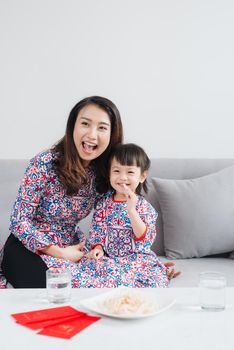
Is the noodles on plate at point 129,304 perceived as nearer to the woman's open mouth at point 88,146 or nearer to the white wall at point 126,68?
the woman's open mouth at point 88,146

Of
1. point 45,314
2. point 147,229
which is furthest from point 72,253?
point 45,314

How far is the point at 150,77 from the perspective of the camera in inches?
110

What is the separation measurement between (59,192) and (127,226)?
1.05 feet

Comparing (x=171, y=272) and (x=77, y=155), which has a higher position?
(x=77, y=155)

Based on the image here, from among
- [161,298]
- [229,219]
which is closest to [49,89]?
[229,219]

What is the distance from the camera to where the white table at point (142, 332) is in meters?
1.06

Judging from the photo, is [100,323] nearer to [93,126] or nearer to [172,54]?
[93,126]

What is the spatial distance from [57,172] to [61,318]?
2.88 feet

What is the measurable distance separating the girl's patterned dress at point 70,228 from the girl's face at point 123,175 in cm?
9

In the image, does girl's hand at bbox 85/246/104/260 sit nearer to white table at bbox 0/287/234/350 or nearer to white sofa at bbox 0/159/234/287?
white sofa at bbox 0/159/234/287

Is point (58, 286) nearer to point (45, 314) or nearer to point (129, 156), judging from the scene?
point (45, 314)

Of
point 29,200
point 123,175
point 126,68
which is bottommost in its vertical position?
point 29,200

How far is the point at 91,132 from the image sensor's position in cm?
196

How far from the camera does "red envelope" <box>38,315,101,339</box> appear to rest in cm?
112
